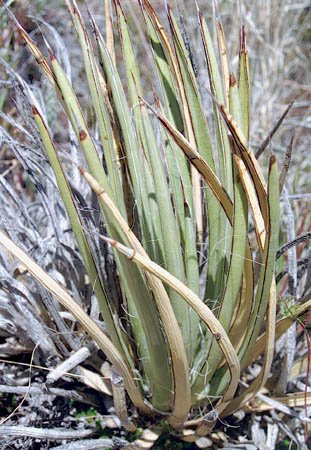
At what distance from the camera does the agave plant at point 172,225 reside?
2.17ft

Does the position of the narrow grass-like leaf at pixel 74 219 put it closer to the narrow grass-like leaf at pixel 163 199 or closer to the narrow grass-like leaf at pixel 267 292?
the narrow grass-like leaf at pixel 163 199

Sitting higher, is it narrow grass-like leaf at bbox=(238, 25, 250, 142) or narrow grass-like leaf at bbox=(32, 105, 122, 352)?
narrow grass-like leaf at bbox=(238, 25, 250, 142)

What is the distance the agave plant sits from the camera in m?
0.66

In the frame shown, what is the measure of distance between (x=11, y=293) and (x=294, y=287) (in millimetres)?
565

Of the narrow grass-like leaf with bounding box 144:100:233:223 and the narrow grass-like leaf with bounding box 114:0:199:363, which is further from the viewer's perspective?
the narrow grass-like leaf with bounding box 114:0:199:363

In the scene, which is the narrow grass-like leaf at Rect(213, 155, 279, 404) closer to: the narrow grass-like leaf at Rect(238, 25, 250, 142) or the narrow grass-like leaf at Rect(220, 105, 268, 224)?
the narrow grass-like leaf at Rect(220, 105, 268, 224)

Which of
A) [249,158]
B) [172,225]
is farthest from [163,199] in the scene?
[249,158]

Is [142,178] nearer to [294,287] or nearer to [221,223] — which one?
[221,223]

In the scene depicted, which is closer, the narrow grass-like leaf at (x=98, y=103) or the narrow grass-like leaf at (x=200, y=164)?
the narrow grass-like leaf at (x=200, y=164)

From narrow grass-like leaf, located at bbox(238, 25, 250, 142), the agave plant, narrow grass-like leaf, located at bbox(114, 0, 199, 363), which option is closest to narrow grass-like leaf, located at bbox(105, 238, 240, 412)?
the agave plant

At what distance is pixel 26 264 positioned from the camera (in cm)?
63

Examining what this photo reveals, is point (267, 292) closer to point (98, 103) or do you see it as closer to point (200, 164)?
point (200, 164)

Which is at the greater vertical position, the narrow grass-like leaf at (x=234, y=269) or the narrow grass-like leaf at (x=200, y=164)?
the narrow grass-like leaf at (x=200, y=164)

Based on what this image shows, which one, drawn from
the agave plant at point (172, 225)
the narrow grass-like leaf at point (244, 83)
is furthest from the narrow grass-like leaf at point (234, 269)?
the narrow grass-like leaf at point (244, 83)
